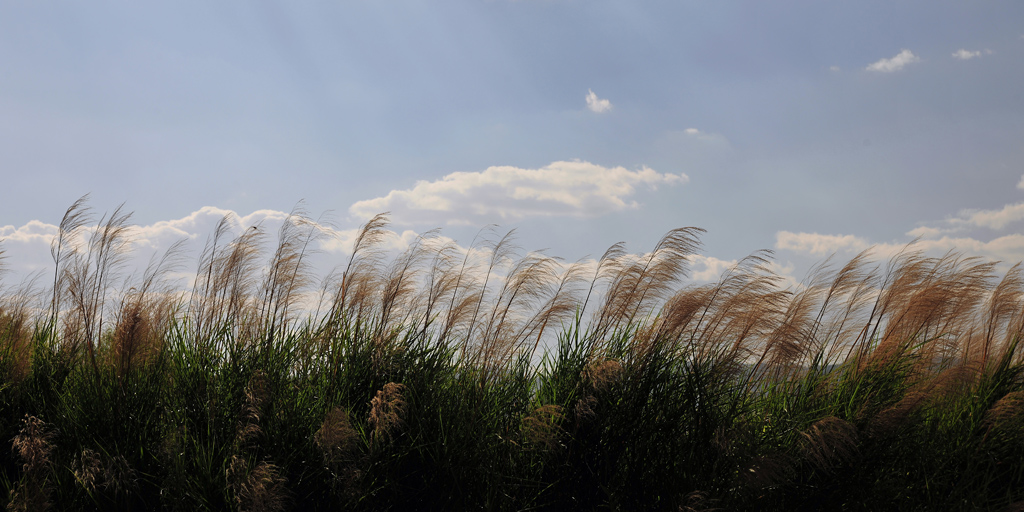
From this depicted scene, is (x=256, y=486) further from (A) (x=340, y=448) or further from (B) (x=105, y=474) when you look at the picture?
(B) (x=105, y=474)

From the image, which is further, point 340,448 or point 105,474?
point 105,474

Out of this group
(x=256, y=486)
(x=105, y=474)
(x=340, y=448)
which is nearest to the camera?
(x=256, y=486)

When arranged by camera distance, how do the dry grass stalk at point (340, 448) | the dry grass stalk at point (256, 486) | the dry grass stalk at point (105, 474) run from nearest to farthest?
the dry grass stalk at point (256, 486) < the dry grass stalk at point (340, 448) < the dry grass stalk at point (105, 474)

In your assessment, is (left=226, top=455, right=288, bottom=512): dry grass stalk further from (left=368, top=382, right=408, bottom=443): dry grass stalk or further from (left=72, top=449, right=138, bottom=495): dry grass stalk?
(left=72, top=449, right=138, bottom=495): dry grass stalk

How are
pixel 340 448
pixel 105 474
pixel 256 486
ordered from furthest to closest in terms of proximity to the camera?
1. pixel 105 474
2. pixel 340 448
3. pixel 256 486

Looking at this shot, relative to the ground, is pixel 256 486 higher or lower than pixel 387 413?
lower

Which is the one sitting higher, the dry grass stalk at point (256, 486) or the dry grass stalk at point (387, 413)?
the dry grass stalk at point (387, 413)

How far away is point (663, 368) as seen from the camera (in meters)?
3.91

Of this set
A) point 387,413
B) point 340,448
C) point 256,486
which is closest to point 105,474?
point 256,486

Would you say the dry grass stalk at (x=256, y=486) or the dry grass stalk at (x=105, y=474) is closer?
the dry grass stalk at (x=256, y=486)

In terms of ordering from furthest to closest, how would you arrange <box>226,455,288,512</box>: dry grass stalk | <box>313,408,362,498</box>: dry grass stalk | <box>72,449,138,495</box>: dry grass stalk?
<box>72,449,138,495</box>: dry grass stalk → <box>313,408,362,498</box>: dry grass stalk → <box>226,455,288,512</box>: dry grass stalk

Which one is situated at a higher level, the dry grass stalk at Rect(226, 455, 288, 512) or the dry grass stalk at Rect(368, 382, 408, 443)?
the dry grass stalk at Rect(368, 382, 408, 443)

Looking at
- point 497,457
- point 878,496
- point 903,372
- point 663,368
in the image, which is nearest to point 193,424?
point 497,457

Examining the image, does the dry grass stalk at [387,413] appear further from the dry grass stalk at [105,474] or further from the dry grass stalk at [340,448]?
the dry grass stalk at [105,474]
